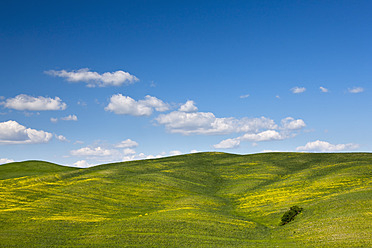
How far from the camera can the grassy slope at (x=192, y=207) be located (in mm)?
48656

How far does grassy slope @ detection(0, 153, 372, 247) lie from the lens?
48656 millimetres

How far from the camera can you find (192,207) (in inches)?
2948

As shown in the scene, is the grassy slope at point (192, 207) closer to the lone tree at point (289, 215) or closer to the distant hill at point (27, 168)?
the lone tree at point (289, 215)

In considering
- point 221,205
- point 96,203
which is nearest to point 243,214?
point 221,205

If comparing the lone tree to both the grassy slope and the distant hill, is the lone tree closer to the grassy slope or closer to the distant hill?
the grassy slope

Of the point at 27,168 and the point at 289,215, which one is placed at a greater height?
the point at 27,168

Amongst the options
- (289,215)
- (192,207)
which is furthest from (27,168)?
(289,215)

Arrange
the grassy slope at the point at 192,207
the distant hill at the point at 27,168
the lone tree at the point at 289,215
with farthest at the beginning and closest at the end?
1. the distant hill at the point at 27,168
2. the lone tree at the point at 289,215
3. the grassy slope at the point at 192,207

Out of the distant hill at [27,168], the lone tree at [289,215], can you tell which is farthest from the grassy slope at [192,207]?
the distant hill at [27,168]

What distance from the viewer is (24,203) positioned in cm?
7838

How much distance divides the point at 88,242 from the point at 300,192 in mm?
58395

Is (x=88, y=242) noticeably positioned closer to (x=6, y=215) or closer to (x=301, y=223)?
(x=6, y=215)

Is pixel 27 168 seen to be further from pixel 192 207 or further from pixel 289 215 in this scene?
pixel 289 215

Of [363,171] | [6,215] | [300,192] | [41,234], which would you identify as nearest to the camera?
[41,234]
